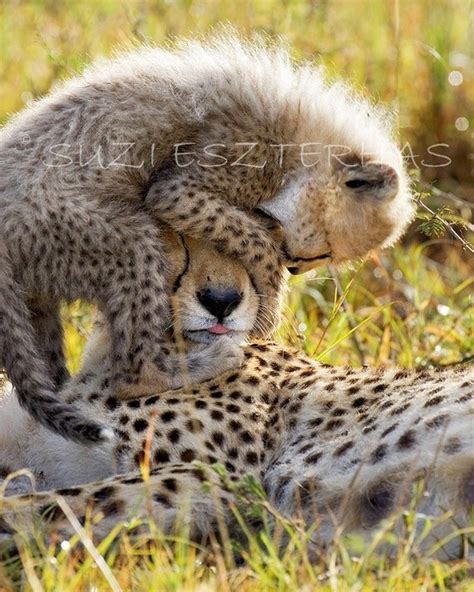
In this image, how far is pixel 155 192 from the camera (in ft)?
12.4

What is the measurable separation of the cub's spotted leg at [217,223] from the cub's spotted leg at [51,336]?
42 centimetres

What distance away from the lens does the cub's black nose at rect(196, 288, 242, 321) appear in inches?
150

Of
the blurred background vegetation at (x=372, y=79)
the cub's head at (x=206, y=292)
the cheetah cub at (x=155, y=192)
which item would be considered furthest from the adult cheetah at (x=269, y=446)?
the blurred background vegetation at (x=372, y=79)

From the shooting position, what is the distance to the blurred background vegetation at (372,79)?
16.2 ft

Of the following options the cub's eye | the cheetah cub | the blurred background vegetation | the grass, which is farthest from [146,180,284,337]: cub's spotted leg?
the blurred background vegetation

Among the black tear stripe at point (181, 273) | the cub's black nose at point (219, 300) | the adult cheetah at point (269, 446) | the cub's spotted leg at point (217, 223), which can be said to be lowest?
the adult cheetah at point (269, 446)

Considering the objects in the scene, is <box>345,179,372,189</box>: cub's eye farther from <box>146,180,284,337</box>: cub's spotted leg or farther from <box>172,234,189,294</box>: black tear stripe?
<box>172,234,189,294</box>: black tear stripe

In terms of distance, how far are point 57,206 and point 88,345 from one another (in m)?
0.50

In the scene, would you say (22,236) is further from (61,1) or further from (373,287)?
(61,1)

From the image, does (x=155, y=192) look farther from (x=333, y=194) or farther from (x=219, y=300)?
(x=333, y=194)

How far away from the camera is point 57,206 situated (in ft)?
12.0

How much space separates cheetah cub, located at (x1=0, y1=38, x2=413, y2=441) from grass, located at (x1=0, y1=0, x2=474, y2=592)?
0.38 metres

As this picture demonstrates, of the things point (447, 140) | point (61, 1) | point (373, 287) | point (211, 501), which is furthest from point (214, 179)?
point (61, 1)

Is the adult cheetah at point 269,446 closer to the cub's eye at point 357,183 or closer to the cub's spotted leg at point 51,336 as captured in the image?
the cub's spotted leg at point 51,336
